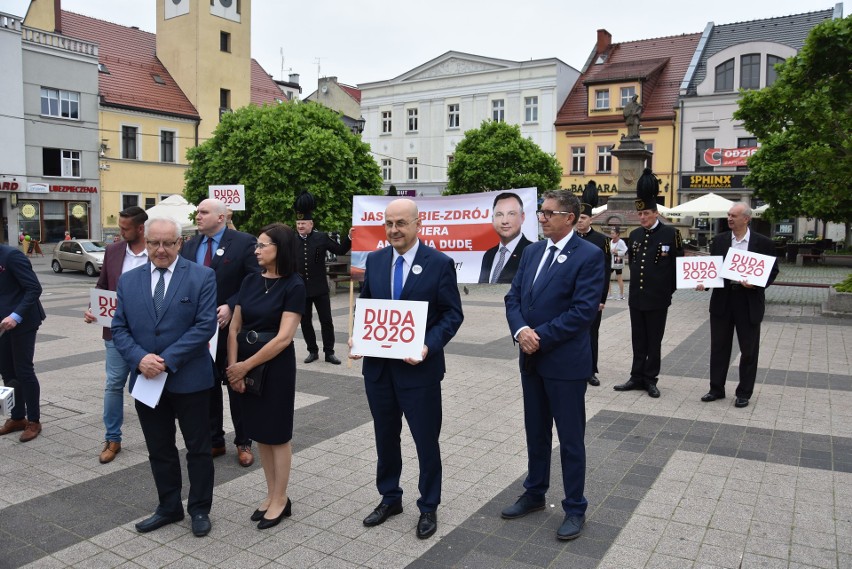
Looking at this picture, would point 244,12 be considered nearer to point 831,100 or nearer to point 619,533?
point 831,100

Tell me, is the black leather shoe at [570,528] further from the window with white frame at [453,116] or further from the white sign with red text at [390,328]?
the window with white frame at [453,116]

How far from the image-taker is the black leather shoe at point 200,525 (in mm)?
4465

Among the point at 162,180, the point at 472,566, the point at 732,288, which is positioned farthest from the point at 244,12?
the point at 472,566

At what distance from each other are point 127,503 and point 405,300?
8.19 ft

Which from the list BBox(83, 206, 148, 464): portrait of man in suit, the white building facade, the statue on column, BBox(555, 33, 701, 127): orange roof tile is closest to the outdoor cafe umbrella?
the statue on column

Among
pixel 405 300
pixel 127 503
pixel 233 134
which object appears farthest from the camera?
pixel 233 134

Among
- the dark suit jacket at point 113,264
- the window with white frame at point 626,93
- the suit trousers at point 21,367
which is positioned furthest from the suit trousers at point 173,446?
the window with white frame at point 626,93

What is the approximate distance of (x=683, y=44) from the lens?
48.3m

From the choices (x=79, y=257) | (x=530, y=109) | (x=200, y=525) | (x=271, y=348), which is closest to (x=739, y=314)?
(x=271, y=348)

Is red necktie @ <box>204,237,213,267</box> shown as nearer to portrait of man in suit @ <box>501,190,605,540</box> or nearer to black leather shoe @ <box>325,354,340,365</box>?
portrait of man in suit @ <box>501,190,605,540</box>

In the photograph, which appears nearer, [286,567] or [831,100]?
[286,567]

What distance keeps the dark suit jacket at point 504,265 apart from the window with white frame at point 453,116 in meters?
44.9

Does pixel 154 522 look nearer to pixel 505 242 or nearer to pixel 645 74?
pixel 505 242

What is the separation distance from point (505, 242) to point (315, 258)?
2.91m
